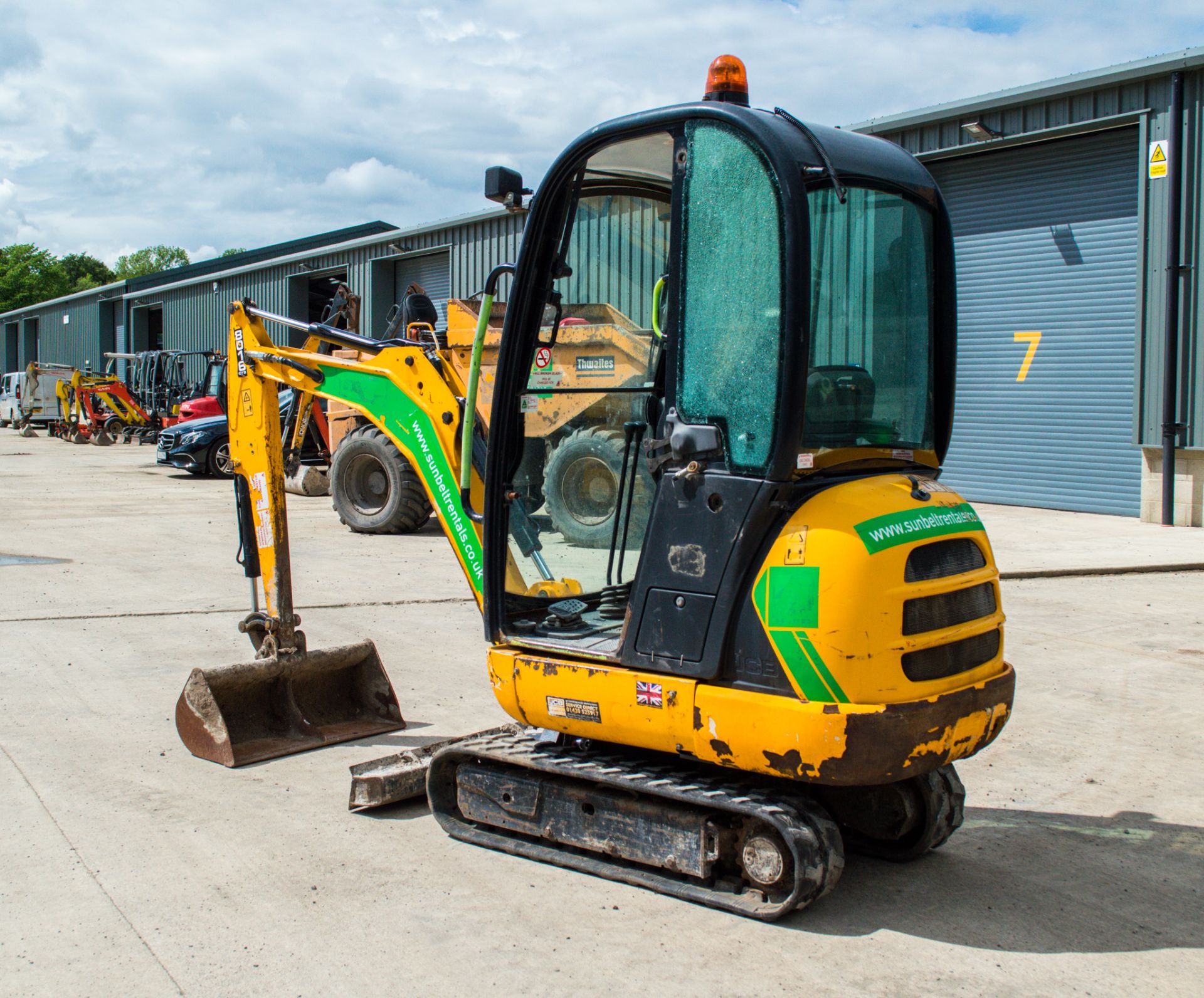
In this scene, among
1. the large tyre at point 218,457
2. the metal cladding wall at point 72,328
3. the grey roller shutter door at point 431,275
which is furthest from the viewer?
the metal cladding wall at point 72,328

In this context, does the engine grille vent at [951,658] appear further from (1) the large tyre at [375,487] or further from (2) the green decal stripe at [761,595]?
(1) the large tyre at [375,487]

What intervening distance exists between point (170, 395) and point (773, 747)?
30589 mm

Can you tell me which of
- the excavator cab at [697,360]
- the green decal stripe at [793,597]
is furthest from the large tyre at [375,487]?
the green decal stripe at [793,597]

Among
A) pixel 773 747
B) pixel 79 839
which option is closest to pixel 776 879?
pixel 773 747

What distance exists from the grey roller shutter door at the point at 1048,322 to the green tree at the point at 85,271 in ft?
318

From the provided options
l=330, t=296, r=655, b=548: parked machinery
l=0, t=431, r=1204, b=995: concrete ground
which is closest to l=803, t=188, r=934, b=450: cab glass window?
l=330, t=296, r=655, b=548: parked machinery

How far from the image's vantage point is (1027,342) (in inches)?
629

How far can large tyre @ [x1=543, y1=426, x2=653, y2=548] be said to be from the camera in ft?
13.2

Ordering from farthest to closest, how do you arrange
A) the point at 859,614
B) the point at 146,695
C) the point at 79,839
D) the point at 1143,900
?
the point at 146,695, the point at 79,839, the point at 1143,900, the point at 859,614

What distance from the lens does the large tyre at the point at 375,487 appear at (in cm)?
1291

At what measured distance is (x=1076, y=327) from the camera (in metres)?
15.4

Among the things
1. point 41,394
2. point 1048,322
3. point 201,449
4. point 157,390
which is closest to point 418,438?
point 1048,322

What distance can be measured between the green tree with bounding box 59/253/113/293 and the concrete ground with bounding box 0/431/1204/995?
10380 centimetres

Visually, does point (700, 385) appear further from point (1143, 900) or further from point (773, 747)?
point (1143, 900)
